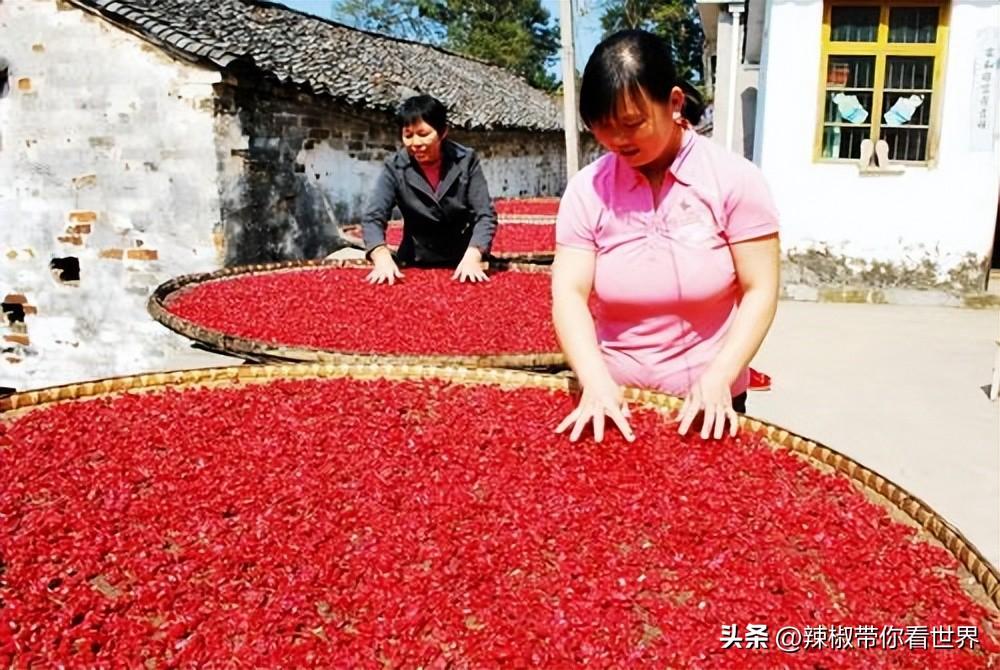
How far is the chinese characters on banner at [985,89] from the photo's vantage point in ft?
25.1

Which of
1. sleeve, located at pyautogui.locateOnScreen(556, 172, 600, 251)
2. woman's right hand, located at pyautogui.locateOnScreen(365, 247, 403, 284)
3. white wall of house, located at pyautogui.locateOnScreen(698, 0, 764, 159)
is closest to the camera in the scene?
sleeve, located at pyautogui.locateOnScreen(556, 172, 600, 251)

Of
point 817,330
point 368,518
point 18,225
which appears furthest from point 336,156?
point 368,518

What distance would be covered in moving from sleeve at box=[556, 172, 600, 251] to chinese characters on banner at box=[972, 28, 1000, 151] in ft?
23.4

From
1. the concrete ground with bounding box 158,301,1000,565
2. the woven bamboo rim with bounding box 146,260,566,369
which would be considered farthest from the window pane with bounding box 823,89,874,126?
the woven bamboo rim with bounding box 146,260,566,369

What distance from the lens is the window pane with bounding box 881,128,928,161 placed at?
318 inches

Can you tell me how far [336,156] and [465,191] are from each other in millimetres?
5194

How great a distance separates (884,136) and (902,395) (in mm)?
3760

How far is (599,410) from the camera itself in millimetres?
1938

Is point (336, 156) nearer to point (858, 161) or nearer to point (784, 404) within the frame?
point (858, 161)

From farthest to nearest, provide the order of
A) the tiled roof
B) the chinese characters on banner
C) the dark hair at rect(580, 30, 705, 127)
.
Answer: the chinese characters on banner, the tiled roof, the dark hair at rect(580, 30, 705, 127)

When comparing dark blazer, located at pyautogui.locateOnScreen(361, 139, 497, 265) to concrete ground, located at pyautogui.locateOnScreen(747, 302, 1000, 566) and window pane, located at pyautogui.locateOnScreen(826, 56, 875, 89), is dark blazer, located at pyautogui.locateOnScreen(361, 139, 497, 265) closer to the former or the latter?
concrete ground, located at pyautogui.locateOnScreen(747, 302, 1000, 566)

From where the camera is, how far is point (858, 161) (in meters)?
8.14

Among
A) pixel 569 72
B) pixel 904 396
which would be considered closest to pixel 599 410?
pixel 904 396

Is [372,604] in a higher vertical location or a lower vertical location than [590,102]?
lower
